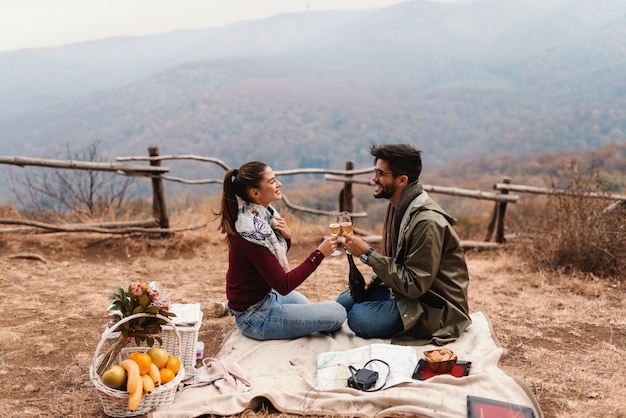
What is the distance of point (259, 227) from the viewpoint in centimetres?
344

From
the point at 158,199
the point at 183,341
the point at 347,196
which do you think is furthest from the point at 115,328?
the point at 347,196

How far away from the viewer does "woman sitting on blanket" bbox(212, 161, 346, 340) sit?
11.3 feet

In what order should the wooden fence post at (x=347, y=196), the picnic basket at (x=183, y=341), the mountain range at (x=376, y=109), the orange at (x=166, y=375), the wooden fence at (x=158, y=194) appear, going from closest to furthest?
the orange at (x=166, y=375), the picnic basket at (x=183, y=341), the wooden fence at (x=158, y=194), the wooden fence post at (x=347, y=196), the mountain range at (x=376, y=109)

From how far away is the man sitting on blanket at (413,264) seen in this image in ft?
11.2

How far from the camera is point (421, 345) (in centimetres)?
357

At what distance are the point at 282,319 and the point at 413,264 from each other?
100 centimetres

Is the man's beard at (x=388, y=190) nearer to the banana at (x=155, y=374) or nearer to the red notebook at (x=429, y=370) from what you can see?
the red notebook at (x=429, y=370)

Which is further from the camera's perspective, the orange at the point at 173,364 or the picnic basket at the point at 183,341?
the picnic basket at the point at 183,341

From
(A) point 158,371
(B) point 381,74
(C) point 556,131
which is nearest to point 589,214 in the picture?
(A) point 158,371

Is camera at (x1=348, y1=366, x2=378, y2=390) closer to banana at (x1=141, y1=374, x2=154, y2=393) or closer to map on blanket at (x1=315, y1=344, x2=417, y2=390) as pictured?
map on blanket at (x1=315, y1=344, x2=417, y2=390)

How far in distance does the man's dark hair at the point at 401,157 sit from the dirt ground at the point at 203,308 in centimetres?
140

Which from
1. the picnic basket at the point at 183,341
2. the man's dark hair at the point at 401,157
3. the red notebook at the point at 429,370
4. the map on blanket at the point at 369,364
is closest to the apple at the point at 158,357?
the picnic basket at the point at 183,341

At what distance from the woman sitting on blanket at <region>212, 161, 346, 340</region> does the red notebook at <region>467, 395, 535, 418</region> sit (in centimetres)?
123

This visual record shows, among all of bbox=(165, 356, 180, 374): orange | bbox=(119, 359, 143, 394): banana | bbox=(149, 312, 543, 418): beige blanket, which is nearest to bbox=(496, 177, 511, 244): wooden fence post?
bbox=(149, 312, 543, 418): beige blanket
